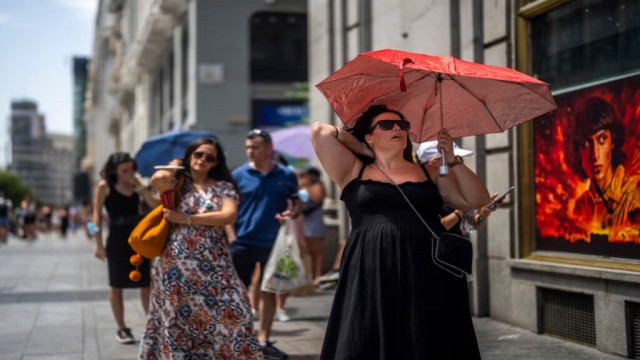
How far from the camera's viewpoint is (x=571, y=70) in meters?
7.28

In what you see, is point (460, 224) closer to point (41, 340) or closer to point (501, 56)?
point (501, 56)

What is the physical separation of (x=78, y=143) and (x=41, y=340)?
162026mm

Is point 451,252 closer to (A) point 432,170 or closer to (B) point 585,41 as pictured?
(A) point 432,170

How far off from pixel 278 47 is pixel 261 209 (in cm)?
1733

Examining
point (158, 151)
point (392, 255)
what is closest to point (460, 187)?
point (392, 255)

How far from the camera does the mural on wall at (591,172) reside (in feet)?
20.8

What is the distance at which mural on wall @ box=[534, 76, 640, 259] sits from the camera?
6332mm

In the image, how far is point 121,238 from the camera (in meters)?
7.70

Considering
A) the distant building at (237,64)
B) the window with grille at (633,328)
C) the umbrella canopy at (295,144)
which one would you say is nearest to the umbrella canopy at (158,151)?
the umbrella canopy at (295,144)

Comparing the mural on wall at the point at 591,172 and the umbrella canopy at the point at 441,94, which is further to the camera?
the mural on wall at the point at 591,172

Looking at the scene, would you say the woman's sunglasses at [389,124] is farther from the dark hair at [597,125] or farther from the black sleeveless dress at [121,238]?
the black sleeveless dress at [121,238]

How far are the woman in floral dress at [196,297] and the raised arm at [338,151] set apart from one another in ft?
5.55

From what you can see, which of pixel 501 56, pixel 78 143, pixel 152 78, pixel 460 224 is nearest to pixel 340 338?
pixel 460 224

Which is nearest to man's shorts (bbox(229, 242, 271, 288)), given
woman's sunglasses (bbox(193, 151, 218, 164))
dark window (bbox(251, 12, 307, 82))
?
woman's sunglasses (bbox(193, 151, 218, 164))
